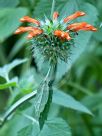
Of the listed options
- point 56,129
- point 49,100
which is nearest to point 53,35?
point 49,100

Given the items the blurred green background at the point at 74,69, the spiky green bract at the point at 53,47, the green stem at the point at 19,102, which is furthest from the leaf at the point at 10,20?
the spiky green bract at the point at 53,47

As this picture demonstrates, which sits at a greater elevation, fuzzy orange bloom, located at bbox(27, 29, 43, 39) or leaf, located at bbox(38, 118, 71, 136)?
fuzzy orange bloom, located at bbox(27, 29, 43, 39)

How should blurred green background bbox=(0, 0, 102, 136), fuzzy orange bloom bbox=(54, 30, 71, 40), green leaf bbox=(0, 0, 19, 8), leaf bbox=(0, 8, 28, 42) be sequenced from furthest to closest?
leaf bbox=(0, 8, 28, 42), green leaf bbox=(0, 0, 19, 8), blurred green background bbox=(0, 0, 102, 136), fuzzy orange bloom bbox=(54, 30, 71, 40)

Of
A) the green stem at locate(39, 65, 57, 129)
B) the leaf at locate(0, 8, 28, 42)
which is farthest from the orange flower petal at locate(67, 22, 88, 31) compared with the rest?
the leaf at locate(0, 8, 28, 42)

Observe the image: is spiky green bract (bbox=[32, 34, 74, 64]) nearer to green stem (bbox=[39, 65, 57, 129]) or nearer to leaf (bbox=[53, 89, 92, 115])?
green stem (bbox=[39, 65, 57, 129])

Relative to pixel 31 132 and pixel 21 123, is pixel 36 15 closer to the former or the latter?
pixel 31 132
